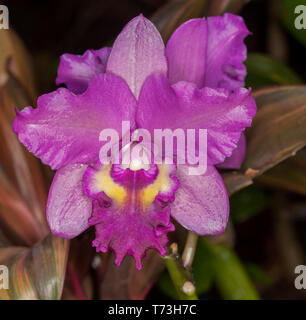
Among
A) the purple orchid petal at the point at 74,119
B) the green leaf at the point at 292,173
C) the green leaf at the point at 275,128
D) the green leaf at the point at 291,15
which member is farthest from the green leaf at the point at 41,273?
the green leaf at the point at 291,15

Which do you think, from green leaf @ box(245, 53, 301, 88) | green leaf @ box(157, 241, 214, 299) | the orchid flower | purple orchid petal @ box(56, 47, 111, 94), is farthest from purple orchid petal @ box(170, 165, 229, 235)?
green leaf @ box(245, 53, 301, 88)

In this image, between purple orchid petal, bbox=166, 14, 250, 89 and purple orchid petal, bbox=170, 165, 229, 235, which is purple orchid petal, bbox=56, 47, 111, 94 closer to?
purple orchid petal, bbox=166, 14, 250, 89

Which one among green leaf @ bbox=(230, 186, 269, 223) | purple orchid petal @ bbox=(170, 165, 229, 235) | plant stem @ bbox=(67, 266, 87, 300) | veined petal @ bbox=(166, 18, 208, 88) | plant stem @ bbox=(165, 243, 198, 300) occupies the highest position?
veined petal @ bbox=(166, 18, 208, 88)

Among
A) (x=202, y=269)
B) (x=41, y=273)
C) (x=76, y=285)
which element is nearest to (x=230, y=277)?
(x=202, y=269)
